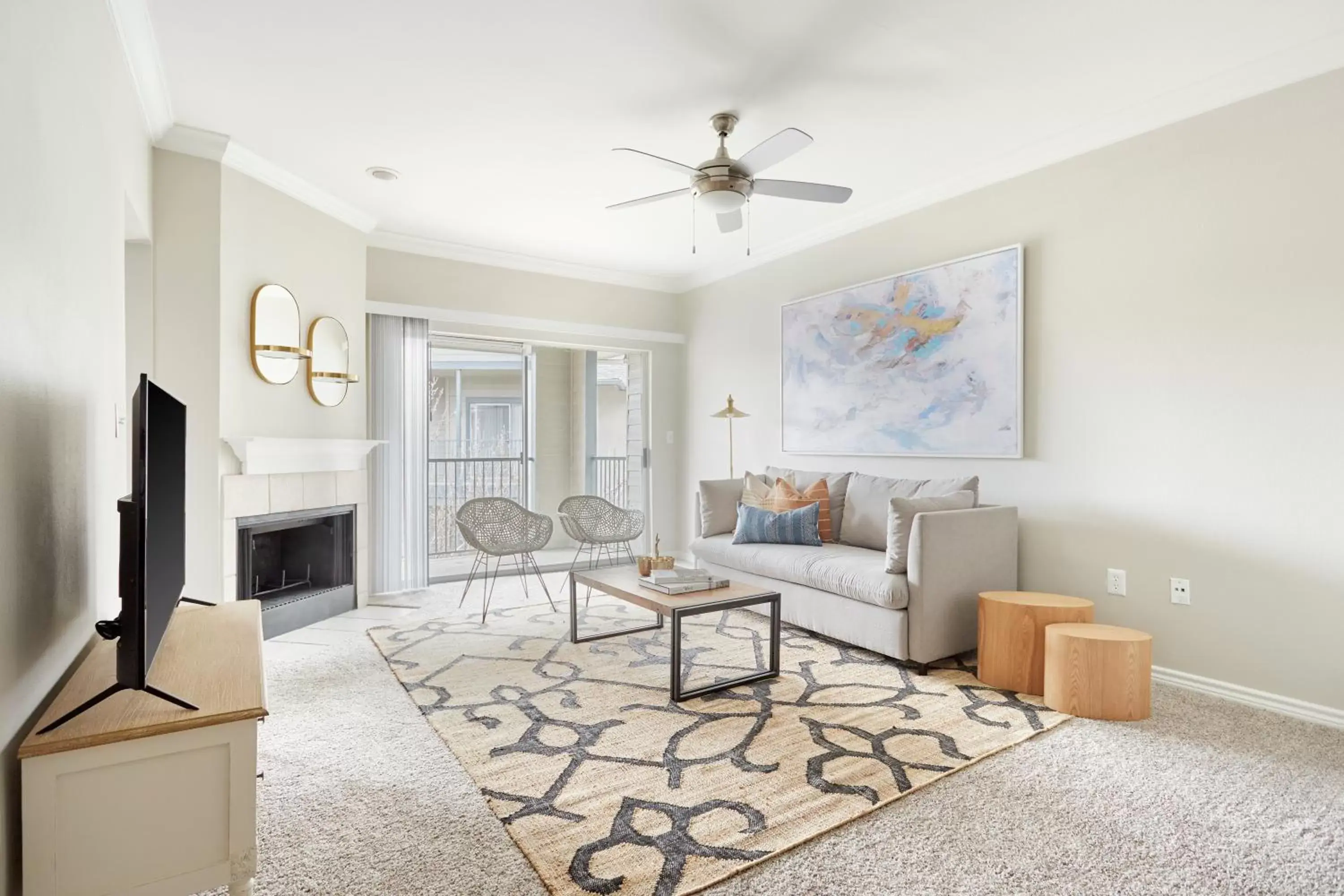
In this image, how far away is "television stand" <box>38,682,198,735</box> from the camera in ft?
4.42

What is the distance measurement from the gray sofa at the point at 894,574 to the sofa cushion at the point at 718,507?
394 mm

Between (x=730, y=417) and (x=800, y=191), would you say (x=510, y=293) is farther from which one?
(x=800, y=191)

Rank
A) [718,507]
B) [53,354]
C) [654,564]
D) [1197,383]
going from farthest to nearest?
[718,507] → [654,564] → [1197,383] → [53,354]

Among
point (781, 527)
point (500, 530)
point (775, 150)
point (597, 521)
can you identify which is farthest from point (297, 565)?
point (775, 150)

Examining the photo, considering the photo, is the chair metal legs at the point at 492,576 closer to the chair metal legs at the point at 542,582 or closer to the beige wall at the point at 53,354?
the chair metal legs at the point at 542,582

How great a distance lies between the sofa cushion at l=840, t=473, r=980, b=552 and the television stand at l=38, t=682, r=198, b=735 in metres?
3.29

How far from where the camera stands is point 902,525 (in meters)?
3.35

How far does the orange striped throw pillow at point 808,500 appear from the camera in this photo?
438 centimetres

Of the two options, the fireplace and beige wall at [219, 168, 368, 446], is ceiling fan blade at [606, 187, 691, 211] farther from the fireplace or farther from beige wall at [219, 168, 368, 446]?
the fireplace

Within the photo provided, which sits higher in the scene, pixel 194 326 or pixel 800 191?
pixel 800 191

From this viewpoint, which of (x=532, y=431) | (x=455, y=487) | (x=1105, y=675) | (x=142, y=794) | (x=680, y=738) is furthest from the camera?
(x=455, y=487)

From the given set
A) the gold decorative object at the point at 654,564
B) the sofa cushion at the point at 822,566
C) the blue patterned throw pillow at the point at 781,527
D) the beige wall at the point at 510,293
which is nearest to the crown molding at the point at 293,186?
the beige wall at the point at 510,293

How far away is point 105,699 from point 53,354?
0.79m

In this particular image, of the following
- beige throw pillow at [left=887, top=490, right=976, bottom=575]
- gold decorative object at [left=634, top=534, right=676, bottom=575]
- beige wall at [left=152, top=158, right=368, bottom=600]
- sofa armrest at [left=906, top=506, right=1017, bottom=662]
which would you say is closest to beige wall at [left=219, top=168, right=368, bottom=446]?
beige wall at [left=152, top=158, right=368, bottom=600]
